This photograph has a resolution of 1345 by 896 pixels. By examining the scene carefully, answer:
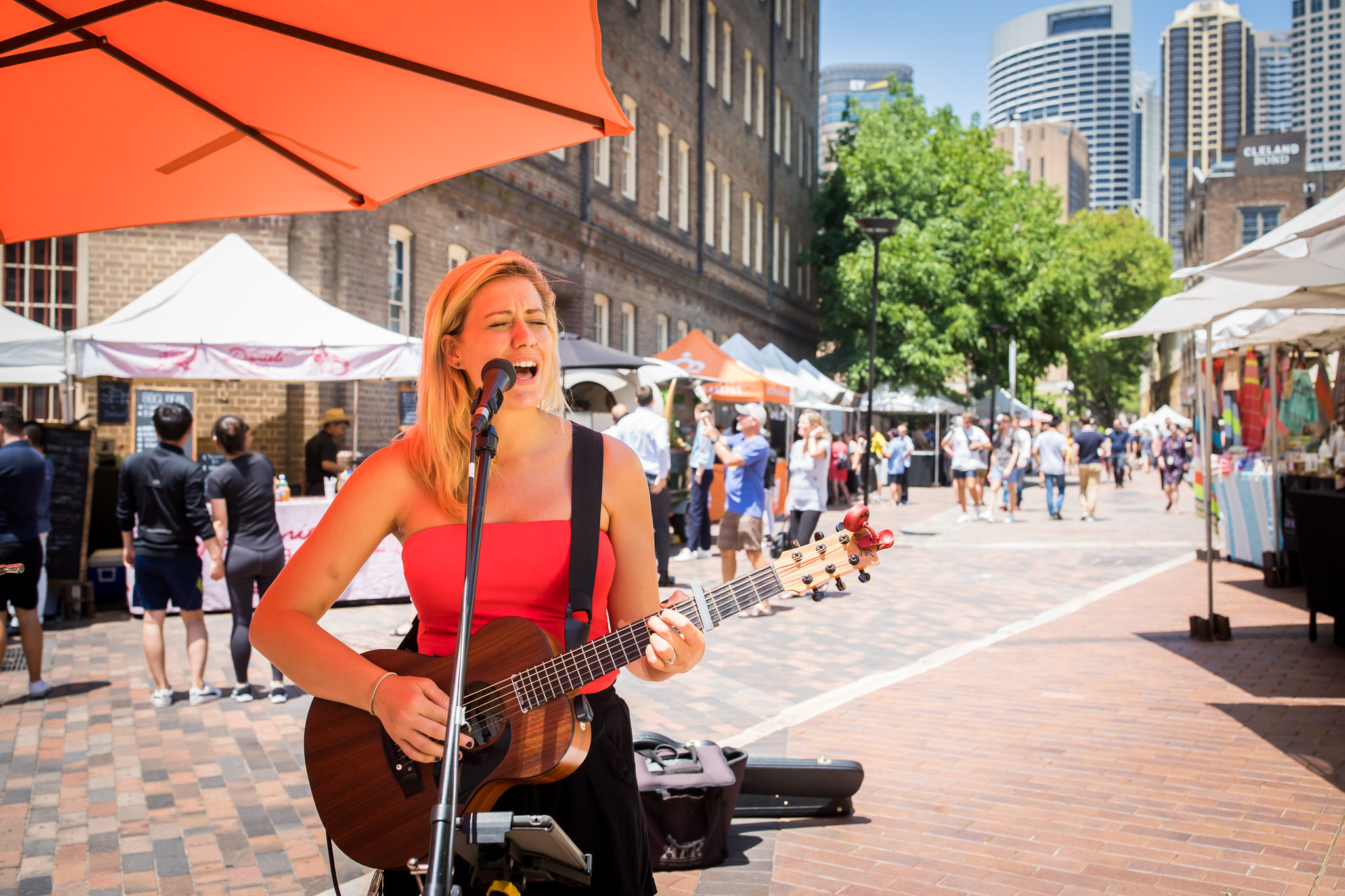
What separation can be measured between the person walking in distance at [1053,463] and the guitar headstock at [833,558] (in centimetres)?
1914

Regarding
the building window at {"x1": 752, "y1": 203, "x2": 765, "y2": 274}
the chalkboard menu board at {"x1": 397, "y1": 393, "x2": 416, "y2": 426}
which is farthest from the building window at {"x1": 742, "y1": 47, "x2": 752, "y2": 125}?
the chalkboard menu board at {"x1": 397, "y1": 393, "x2": 416, "y2": 426}

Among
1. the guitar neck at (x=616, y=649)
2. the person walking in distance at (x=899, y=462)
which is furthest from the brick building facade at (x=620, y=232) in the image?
the person walking in distance at (x=899, y=462)

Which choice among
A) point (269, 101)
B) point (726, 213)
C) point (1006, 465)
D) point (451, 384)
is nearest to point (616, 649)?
point (451, 384)

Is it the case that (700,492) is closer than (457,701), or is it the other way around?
(457,701)

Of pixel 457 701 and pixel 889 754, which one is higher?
pixel 457 701

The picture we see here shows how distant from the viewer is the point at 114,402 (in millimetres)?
12688

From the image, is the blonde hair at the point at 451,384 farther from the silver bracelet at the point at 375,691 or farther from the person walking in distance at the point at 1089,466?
the person walking in distance at the point at 1089,466

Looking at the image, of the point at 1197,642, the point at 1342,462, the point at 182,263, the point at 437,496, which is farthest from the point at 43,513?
the point at 1342,462

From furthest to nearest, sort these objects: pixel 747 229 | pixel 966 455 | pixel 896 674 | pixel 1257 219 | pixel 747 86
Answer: pixel 1257 219, pixel 747 229, pixel 747 86, pixel 966 455, pixel 896 674

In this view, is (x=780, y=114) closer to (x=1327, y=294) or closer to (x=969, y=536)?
(x=969, y=536)

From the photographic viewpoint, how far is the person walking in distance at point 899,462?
2412 centimetres

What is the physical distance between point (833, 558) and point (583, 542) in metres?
0.54

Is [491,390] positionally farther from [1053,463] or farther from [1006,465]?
[1053,463]

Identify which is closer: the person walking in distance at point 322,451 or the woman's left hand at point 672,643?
the woman's left hand at point 672,643
